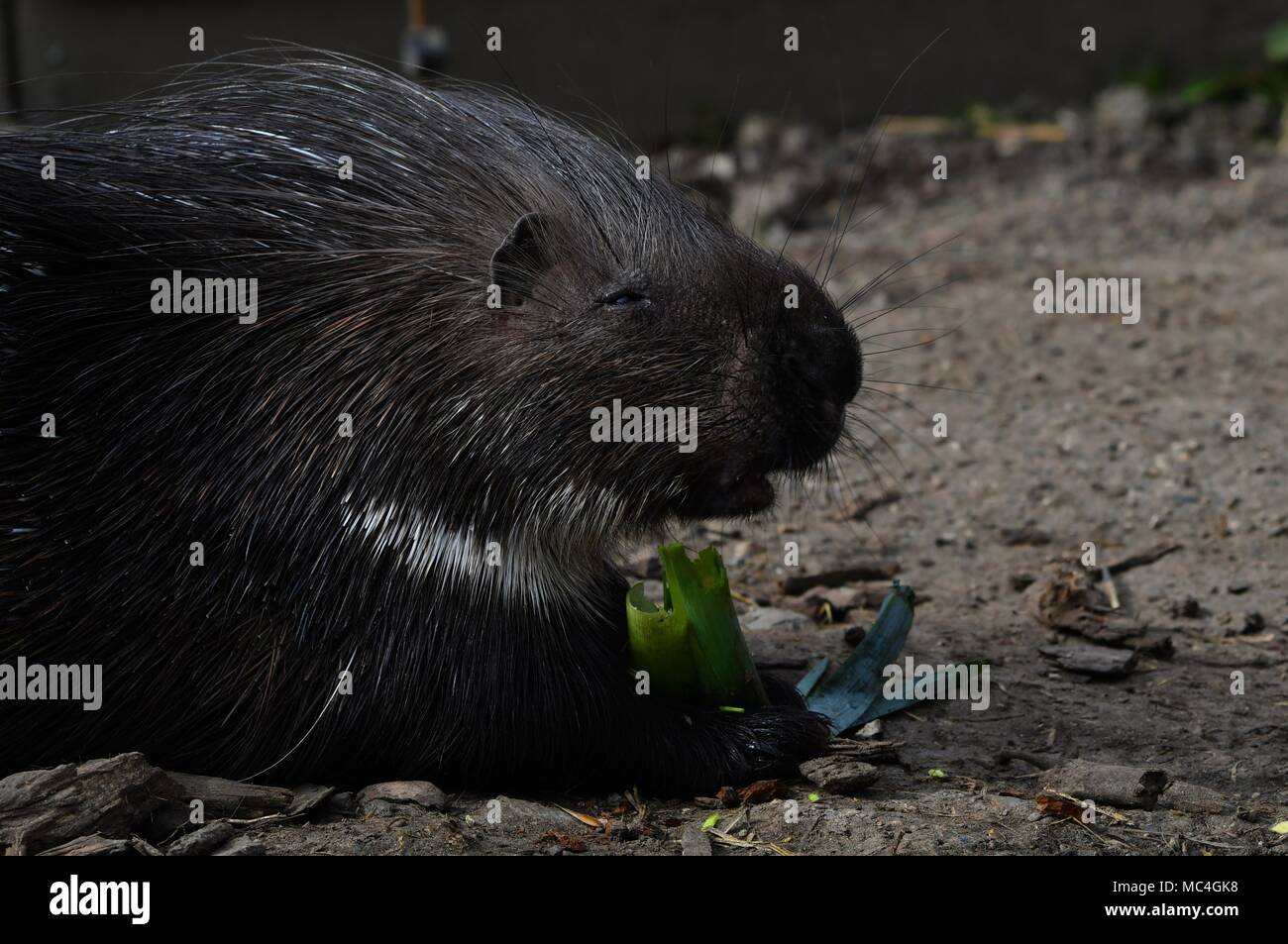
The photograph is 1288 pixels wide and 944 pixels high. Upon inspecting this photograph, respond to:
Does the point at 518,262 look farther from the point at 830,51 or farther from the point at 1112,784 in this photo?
the point at 830,51

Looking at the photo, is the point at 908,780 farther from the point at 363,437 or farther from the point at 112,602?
the point at 112,602

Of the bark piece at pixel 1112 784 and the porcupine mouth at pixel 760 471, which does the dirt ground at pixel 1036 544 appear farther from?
the porcupine mouth at pixel 760 471

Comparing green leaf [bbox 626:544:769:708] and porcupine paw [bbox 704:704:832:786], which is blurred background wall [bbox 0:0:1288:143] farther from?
porcupine paw [bbox 704:704:832:786]

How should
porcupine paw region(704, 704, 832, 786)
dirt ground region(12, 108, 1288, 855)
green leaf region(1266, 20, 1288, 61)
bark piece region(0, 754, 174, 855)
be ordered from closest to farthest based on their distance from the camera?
bark piece region(0, 754, 174, 855) < dirt ground region(12, 108, 1288, 855) < porcupine paw region(704, 704, 832, 786) < green leaf region(1266, 20, 1288, 61)

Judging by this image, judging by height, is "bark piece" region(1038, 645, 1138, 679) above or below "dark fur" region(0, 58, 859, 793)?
below

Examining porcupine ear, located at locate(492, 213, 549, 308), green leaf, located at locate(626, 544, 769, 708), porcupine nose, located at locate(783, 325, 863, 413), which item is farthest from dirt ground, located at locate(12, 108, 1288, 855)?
porcupine ear, located at locate(492, 213, 549, 308)

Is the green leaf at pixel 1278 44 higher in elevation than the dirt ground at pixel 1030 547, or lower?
higher

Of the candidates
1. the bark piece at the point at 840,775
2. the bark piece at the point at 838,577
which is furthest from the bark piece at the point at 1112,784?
the bark piece at the point at 838,577
